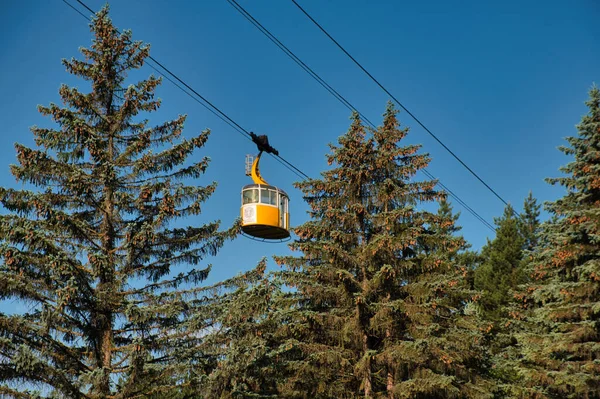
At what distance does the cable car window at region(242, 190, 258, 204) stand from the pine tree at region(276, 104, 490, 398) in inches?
152

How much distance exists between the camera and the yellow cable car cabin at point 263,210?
1719 cm

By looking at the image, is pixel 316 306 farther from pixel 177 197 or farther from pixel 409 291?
pixel 177 197

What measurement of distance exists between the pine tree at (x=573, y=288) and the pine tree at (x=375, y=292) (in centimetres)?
210

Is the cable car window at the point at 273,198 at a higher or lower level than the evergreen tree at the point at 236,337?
higher

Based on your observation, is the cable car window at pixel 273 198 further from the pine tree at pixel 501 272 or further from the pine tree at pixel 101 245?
the pine tree at pixel 501 272

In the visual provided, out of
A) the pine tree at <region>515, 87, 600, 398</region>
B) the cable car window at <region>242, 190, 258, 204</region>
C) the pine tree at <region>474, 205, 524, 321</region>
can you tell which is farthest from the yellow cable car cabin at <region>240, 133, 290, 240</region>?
the pine tree at <region>474, 205, 524, 321</region>

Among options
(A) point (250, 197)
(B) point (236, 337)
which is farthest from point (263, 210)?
(B) point (236, 337)

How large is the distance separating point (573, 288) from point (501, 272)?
848 inches

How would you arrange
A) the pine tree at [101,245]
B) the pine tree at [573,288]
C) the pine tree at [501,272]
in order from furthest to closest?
the pine tree at [501,272] < the pine tree at [573,288] < the pine tree at [101,245]

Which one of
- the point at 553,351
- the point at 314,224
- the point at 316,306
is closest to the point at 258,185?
the point at 314,224

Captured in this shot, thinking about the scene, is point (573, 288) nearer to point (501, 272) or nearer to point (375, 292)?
point (375, 292)

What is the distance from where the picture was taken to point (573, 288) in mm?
20062

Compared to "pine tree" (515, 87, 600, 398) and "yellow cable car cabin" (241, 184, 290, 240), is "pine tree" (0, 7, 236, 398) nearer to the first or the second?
"yellow cable car cabin" (241, 184, 290, 240)

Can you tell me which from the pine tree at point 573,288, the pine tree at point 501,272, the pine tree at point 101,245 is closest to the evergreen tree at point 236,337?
the pine tree at point 101,245
